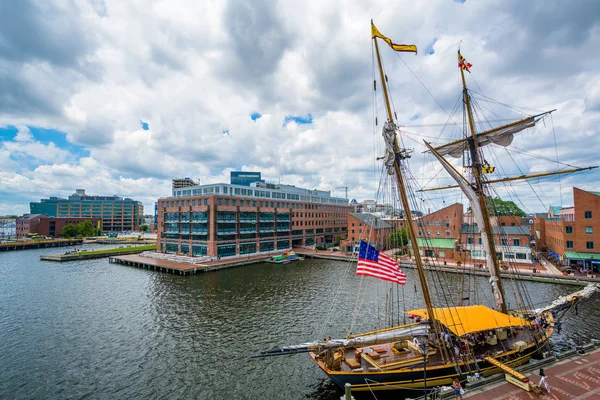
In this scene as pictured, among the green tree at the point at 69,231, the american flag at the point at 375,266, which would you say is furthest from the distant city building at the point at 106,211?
the american flag at the point at 375,266

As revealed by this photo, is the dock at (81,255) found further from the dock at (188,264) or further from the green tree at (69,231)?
the green tree at (69,231)

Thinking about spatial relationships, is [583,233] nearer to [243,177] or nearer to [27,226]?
[243,177]

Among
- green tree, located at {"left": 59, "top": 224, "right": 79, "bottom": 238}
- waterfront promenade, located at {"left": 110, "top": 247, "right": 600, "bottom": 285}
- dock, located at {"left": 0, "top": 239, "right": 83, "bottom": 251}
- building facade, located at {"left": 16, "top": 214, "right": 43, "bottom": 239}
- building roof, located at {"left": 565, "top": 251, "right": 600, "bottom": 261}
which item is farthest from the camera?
building facade, located at {"left": 16, "top": 214, "right": 43, "bottom": 239}

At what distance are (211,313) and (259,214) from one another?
1818 inches

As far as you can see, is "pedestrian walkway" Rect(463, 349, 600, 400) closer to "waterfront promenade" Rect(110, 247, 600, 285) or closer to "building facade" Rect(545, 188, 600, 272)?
"waterfront promenade" Rect(110, 247, 600, 285)

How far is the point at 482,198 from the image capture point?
81.4ft

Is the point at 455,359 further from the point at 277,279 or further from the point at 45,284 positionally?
the point at 45,284

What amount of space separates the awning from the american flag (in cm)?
409

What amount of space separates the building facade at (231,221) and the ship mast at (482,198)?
53.9 meters

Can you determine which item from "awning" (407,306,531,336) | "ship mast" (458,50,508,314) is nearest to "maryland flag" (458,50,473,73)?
"ship mast" (458,50,508,314)

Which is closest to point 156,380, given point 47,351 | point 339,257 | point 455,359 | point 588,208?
point 47,351

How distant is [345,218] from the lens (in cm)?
11600

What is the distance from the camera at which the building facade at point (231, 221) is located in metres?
67.4

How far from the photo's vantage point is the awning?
60.1ft
